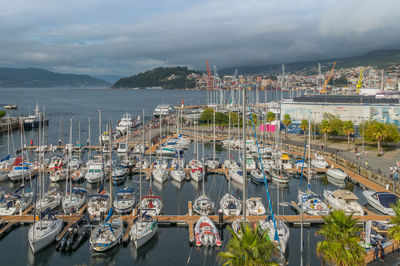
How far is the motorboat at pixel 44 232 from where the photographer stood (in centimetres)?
2541

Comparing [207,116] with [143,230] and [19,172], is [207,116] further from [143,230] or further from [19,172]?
[143,230]

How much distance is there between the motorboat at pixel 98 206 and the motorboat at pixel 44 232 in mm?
3090

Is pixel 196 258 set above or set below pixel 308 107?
below

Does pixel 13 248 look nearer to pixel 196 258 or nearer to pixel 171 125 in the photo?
pixel 196 258

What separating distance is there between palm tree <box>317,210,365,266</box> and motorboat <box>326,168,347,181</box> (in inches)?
1162

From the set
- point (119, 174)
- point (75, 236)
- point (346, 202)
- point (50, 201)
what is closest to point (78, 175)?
point (119, 174)

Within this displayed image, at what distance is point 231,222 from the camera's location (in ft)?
97.8

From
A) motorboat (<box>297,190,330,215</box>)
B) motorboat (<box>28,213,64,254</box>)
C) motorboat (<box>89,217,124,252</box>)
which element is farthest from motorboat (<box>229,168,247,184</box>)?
motorboat (<box>28,213,64,254</box>)

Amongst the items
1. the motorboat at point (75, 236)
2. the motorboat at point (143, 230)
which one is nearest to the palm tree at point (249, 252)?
the motorboat at point (143, 230)

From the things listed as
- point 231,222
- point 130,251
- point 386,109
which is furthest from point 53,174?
point 386,109

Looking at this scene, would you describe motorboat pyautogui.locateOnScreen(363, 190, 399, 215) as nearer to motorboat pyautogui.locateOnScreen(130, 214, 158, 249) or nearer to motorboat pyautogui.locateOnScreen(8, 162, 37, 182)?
motorboat pyautogui.locateOnScreen(130, 214, 158, 249)

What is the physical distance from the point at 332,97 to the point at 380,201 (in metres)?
50.4

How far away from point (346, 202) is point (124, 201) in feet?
66.3

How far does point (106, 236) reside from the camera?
2581 centimetres
